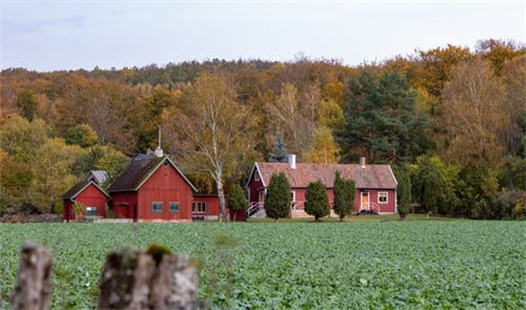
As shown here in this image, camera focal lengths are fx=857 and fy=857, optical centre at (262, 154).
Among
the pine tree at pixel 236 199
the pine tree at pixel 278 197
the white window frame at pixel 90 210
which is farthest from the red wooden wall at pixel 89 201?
the pine tree at pixel 278 197

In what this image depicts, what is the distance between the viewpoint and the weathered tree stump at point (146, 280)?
189cm

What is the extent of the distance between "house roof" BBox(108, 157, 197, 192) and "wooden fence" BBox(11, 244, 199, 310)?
58.6 m

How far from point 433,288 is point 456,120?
5779 centimetres

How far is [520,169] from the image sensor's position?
63750 mm

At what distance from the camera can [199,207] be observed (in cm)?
6850

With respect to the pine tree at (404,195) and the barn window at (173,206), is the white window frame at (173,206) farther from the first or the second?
the pine tree at (404,195)

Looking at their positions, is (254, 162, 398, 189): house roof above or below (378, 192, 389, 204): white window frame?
above

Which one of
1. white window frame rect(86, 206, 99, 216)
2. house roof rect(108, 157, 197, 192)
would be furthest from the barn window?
white window frame rect(86, 206, 99, 216)

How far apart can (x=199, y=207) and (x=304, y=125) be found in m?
17.0

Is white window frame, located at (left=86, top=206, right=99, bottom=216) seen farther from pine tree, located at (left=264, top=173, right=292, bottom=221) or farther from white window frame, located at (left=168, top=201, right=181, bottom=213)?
pine tree, located at (left=264, top=173, right=292, bottom=221)

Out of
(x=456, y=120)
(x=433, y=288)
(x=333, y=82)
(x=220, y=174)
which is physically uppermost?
(x=333, y=82)

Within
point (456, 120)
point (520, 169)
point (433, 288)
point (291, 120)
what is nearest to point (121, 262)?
point (433, 288)

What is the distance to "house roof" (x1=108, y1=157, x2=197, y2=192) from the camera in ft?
199

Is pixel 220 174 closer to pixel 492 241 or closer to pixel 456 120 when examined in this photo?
pixel 456 120
